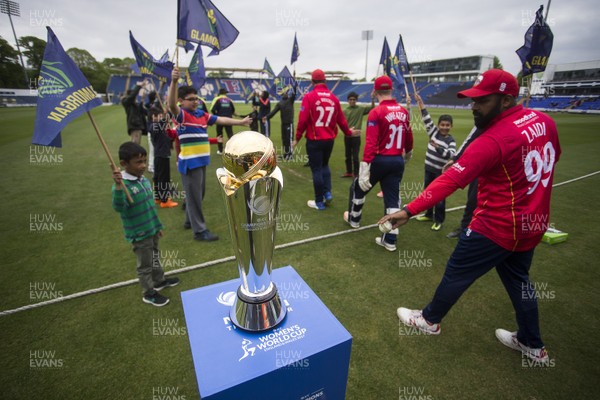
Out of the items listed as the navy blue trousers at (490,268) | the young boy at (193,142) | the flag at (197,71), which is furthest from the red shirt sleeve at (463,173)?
the flag at (197,71)

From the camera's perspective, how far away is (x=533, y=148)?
1714mm

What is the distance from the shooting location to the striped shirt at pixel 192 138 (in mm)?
3631

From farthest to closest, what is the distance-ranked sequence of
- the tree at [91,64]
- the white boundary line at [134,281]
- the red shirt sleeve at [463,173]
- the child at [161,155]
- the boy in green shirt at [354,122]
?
the tree at [91,64]
the boy in green shirt at [354,122]
the child at [161,155]
the white boundary line at [134,281]
the red shirt sleeve at [463,173]

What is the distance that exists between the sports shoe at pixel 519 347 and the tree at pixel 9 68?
118 ft

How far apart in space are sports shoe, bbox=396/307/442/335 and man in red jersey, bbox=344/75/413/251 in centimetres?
133

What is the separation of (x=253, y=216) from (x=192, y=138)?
3047mm

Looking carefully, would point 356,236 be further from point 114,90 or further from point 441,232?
point 114,90

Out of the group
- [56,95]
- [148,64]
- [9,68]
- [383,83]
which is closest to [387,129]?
[383,83]

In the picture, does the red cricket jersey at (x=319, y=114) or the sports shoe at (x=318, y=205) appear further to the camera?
the sports shoe at (x=318, y=205)

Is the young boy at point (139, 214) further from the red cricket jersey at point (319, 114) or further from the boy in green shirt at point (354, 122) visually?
the boy in green shirt at point (354, 122)

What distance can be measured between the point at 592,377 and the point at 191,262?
154 inches

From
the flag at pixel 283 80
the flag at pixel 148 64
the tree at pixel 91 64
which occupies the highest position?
the tree at pixel 91 64

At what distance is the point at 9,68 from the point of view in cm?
2870

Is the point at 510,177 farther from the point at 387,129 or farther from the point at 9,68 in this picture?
the point at 9,68
